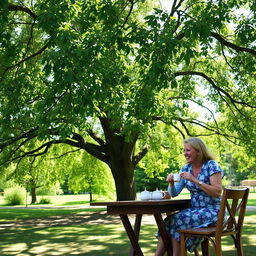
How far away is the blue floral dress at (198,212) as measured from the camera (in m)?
4.91

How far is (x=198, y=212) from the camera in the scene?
4949 mm

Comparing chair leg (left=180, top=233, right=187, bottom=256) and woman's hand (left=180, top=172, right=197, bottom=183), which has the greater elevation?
woman's hand (left=180, top=172, right=197, bottom=183)

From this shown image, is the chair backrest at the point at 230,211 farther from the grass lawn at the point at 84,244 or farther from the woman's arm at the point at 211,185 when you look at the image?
the grass lawn at the point at 84,244

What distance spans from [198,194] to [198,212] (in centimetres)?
21

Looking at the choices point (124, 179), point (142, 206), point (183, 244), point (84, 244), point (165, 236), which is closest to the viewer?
point (183, 244)

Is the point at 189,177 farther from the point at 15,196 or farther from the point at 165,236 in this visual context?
the point at 15,196

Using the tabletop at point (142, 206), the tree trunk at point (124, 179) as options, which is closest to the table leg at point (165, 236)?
the tabletop at point (142, 206)

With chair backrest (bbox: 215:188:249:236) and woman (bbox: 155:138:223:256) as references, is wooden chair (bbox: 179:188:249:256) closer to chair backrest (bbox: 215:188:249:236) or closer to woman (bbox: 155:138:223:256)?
chair backrest (bbox: 215:188:249:236)

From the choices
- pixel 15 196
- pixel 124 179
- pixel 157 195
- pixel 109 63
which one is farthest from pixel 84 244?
pixel 15 196

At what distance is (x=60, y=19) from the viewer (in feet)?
26.3

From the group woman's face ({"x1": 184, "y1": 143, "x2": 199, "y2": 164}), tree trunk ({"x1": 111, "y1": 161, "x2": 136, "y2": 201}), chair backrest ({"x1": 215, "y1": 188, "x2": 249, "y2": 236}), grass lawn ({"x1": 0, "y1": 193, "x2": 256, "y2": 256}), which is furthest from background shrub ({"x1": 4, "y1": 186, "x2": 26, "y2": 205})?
chair backrest ({"x1": 215, "y1": 188, "x2": 249, "y2": 236})

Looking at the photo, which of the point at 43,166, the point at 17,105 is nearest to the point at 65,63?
the point at 17,105

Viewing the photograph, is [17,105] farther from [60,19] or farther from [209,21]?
[209,21]

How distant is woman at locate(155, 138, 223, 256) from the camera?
4.89 meters
